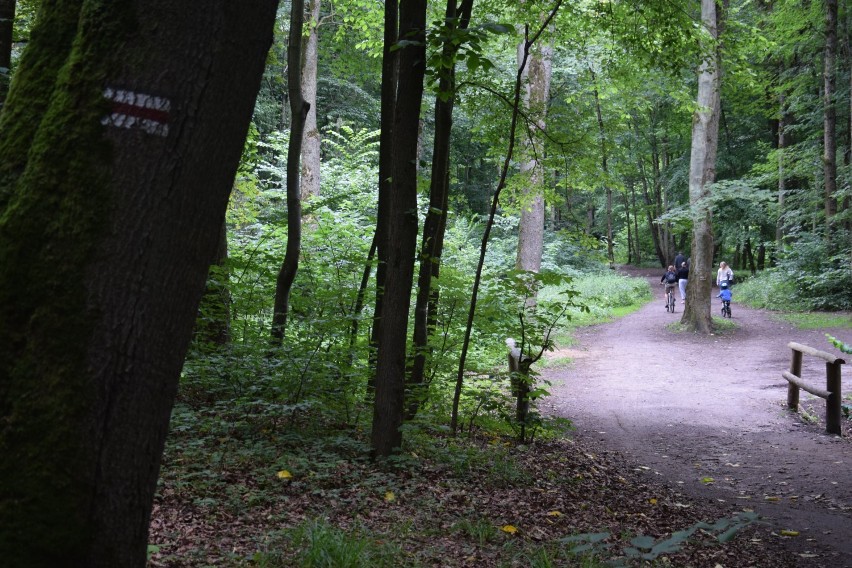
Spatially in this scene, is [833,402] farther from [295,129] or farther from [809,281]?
[809,281]

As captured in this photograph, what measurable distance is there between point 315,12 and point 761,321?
1690cm

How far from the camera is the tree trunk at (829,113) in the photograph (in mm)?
21672

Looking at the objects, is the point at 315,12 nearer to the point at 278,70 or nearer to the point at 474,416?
the point at 278,70

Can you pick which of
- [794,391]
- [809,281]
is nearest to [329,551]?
[794,391]

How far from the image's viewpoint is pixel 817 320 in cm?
2072

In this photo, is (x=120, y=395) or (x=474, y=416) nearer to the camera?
(x=120, y=395)

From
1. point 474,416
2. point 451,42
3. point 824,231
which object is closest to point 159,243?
point 451,42

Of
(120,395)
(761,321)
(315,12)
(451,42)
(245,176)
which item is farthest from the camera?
(761,321)

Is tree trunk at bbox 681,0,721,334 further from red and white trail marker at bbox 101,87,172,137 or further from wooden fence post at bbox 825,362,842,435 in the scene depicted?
red and white trail marker at bbox 101,87,172,137

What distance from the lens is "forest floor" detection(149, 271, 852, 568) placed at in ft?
13.8

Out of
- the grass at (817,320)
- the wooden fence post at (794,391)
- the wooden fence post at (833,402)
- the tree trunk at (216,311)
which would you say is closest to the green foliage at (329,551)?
the tree trunk at (216,311)

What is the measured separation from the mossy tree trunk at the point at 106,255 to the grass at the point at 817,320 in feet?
68.8

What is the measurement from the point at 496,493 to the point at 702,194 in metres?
15.7

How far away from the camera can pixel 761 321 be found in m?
21.9
